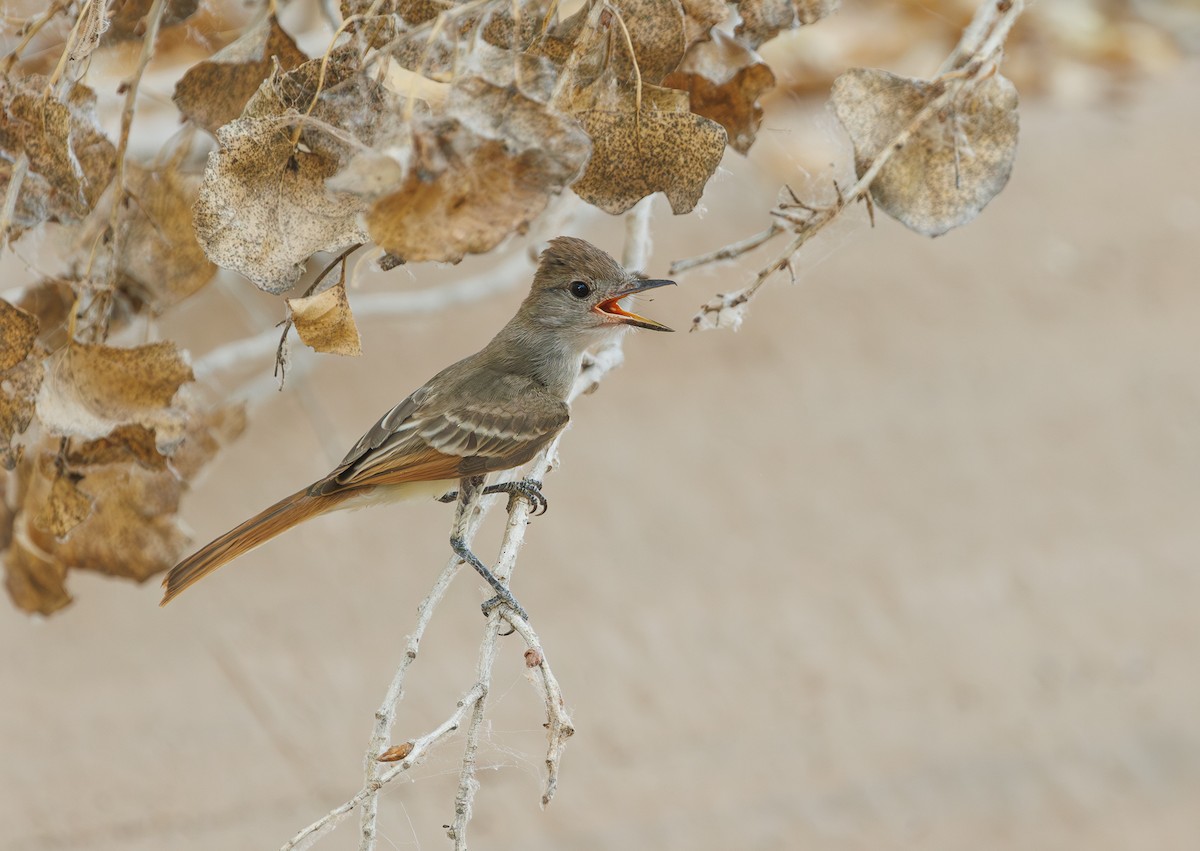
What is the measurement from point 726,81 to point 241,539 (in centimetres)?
74

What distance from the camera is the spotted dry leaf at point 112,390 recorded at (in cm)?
129

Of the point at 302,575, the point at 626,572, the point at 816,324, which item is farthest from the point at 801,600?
the point at 302,575

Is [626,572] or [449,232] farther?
[626,572]

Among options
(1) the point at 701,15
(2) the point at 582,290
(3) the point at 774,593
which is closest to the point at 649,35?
(1) the point at 701,15

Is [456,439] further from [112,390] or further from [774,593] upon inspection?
[774,593]

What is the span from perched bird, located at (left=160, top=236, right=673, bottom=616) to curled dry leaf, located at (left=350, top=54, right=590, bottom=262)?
57 centimetres

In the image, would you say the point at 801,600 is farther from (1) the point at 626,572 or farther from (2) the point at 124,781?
(2) the point at 124,781

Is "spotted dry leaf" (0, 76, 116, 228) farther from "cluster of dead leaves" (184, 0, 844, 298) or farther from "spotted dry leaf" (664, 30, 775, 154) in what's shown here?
"spotted dry leaf" (664, 30, 775, 154)

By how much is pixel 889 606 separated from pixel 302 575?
153cm

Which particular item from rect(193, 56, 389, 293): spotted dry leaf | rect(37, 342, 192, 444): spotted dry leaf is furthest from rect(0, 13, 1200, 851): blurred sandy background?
rect(193, 56, 389, 293): spotted dry leaf

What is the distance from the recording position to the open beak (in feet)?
5.10

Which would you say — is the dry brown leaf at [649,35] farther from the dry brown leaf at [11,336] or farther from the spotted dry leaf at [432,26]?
the dry brown leaf at [11,336]

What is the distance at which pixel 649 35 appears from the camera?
46.5 inches

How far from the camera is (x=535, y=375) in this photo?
5.74ft
